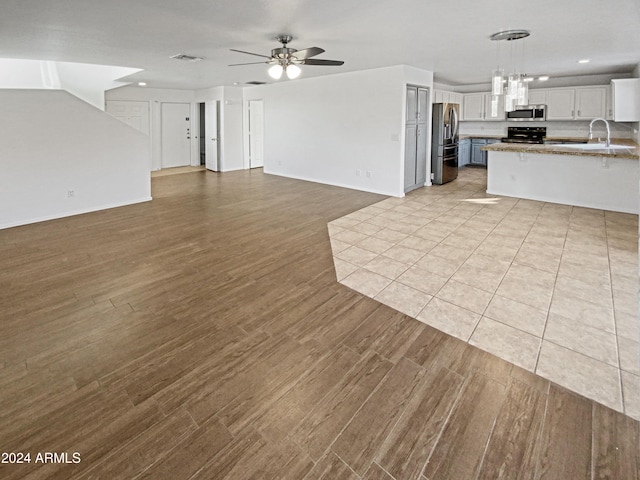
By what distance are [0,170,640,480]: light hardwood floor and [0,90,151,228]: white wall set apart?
85.1 inches

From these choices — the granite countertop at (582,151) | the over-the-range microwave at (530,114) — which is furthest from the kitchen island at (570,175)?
the over-the-range microwave at (530,114)

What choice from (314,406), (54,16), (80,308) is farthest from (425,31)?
(80,308)

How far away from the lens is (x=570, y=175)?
6125mm

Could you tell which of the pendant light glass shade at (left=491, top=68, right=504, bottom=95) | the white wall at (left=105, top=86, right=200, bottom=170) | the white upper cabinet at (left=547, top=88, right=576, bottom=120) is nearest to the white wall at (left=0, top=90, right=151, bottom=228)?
the white wall at (left=105, top=86, right=200, bottom=170)

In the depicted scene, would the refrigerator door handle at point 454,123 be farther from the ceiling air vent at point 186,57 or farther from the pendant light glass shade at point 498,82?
the ceiling air vent at point 186,57

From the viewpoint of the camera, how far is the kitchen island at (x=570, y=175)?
5.66m

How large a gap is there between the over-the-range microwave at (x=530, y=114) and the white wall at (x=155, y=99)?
30.7 ft

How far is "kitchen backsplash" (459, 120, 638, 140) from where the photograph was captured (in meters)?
8.12

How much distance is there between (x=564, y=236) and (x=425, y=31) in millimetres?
3121

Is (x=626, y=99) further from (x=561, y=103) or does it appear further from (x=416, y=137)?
(x=416, y=137)

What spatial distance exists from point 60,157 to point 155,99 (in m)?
5.66

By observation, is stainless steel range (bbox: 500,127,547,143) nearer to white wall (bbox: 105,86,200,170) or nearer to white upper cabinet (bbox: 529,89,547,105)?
white upper cabinet (bbox: 529,89,547,105)

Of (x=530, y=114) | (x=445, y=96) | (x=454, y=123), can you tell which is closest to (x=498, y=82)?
(x=454, y=123)

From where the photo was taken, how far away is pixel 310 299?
10.3 ft
